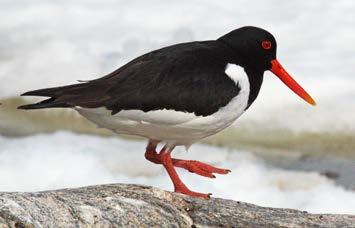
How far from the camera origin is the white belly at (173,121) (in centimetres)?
1125

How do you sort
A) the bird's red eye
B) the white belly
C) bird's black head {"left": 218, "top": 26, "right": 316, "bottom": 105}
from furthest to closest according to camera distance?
the bird's red eye
bird's black head {"left": 218, "top": 26, "right": 316, "bottom": 105}
the white belly

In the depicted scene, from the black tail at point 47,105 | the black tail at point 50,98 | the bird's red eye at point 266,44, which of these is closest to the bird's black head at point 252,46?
the bird's red eye at point 266,44

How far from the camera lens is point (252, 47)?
41.3ft

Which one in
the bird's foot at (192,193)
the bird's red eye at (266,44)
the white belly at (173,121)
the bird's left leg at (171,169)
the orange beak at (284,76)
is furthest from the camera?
the orange beak at (284,76)

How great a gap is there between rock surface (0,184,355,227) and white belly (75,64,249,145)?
76 centimetres

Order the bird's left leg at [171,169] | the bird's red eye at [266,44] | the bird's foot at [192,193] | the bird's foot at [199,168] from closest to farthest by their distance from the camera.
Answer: the bird's foot at [192,193] < the bird's left leg at [171,169] < the bird's foot at [199,168] < the bird's red eye at [266,44]

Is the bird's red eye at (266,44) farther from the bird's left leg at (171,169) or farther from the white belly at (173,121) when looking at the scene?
the bird's left leg at (171,169)

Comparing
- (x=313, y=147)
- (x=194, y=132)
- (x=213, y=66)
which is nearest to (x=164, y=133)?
(x=194, y=132)

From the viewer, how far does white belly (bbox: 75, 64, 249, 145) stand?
11.2 metres

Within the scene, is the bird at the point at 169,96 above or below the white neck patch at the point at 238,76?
below

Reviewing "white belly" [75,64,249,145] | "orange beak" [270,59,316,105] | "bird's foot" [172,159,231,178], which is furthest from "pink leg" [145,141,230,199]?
"orange beak" [270,59,316,105]

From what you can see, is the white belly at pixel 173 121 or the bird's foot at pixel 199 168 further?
the bird's foot at pixel 199 168

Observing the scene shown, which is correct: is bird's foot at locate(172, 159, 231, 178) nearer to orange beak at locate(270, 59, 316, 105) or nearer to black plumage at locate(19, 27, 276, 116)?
black plumage at locate(19, 27, 276, 116)

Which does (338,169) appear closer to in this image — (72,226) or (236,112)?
(236,112)
